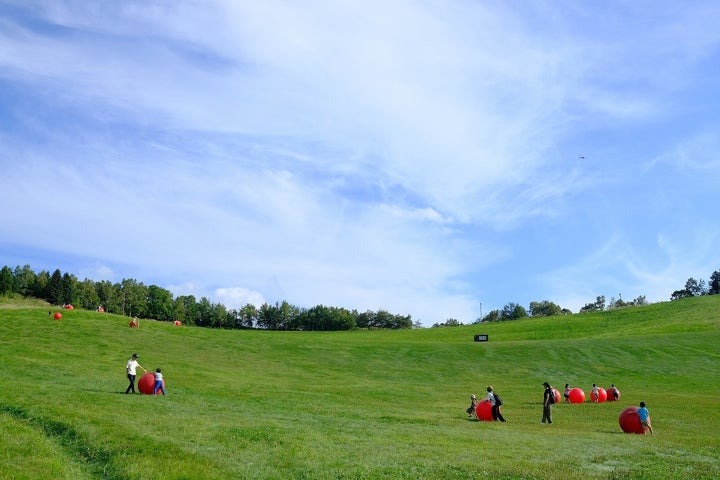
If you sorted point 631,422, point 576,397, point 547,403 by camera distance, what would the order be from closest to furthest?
point 631,422 → point 547,403 → point 576,397

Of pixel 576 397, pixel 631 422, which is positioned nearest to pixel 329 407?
pixel 631 422

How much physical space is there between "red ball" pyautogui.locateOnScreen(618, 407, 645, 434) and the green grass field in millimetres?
710

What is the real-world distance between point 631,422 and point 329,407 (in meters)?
18.2

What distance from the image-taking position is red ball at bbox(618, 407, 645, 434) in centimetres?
3253

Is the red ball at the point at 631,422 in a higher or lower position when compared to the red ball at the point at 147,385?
higher

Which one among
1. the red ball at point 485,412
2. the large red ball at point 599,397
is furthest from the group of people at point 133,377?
the large red ball at point 599,397

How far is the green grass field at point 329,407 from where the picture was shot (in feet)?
61.5

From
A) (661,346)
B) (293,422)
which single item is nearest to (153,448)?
(293,422)

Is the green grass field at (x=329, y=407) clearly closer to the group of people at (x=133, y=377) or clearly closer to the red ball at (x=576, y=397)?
the group of people at (x=133, y=377)

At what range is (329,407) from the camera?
38.4m

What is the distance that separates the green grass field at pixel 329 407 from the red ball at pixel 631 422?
0.71 m

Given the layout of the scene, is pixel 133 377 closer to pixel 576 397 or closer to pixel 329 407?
pixel 329 407

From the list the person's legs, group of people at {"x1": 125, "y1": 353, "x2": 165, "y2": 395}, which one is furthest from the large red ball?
the person's legs

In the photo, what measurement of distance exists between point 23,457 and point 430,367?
58.7 metres
